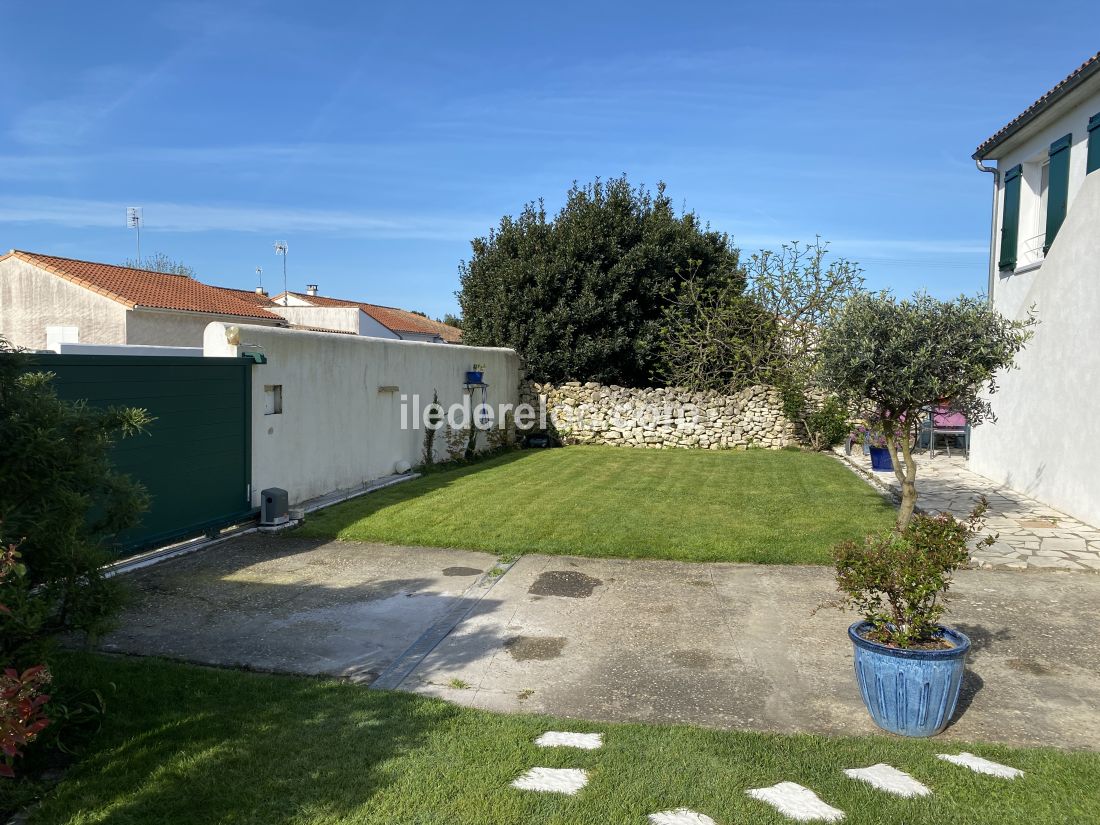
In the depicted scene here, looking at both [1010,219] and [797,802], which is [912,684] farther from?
[1010,219]

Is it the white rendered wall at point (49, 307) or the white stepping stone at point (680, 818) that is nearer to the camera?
the white stepping stone at point (680, 818)

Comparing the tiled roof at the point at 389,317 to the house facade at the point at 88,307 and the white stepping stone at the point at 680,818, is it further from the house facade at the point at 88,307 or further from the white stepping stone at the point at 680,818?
the white stepping stone at the point at 680,818

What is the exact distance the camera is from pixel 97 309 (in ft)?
80.4

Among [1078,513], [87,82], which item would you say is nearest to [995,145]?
[1078,513]

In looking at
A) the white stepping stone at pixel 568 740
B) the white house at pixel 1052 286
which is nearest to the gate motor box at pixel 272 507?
the white stepping stone at pixel 568 740

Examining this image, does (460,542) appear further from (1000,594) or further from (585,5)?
(585,5)

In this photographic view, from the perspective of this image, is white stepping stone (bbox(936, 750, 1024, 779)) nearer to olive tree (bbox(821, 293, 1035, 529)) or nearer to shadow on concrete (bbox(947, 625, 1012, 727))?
shadow on concrete (bbox(947, 625, 1012, 727))

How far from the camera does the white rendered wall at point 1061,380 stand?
947cm

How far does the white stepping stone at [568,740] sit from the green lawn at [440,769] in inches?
2.0

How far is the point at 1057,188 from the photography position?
10617mm

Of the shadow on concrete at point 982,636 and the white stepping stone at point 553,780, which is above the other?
the white stepping stone at point 553,780

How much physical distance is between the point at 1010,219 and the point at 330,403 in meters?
11.6

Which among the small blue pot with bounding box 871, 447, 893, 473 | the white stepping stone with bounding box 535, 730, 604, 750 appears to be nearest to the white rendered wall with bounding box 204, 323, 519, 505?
the white stepping stone with bounding box 535, 730, 604, 750

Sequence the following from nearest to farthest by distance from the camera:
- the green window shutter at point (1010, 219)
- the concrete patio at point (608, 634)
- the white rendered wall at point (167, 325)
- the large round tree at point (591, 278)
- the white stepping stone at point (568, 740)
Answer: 1. the white stepping stone at point (568, 740)
2. the concrete patio at point (608, 634)
3. the green window shutter at point (1010, 219)
4. the large round tree at point (591, 278)
5. the white rendered wall at point (167, 325)
